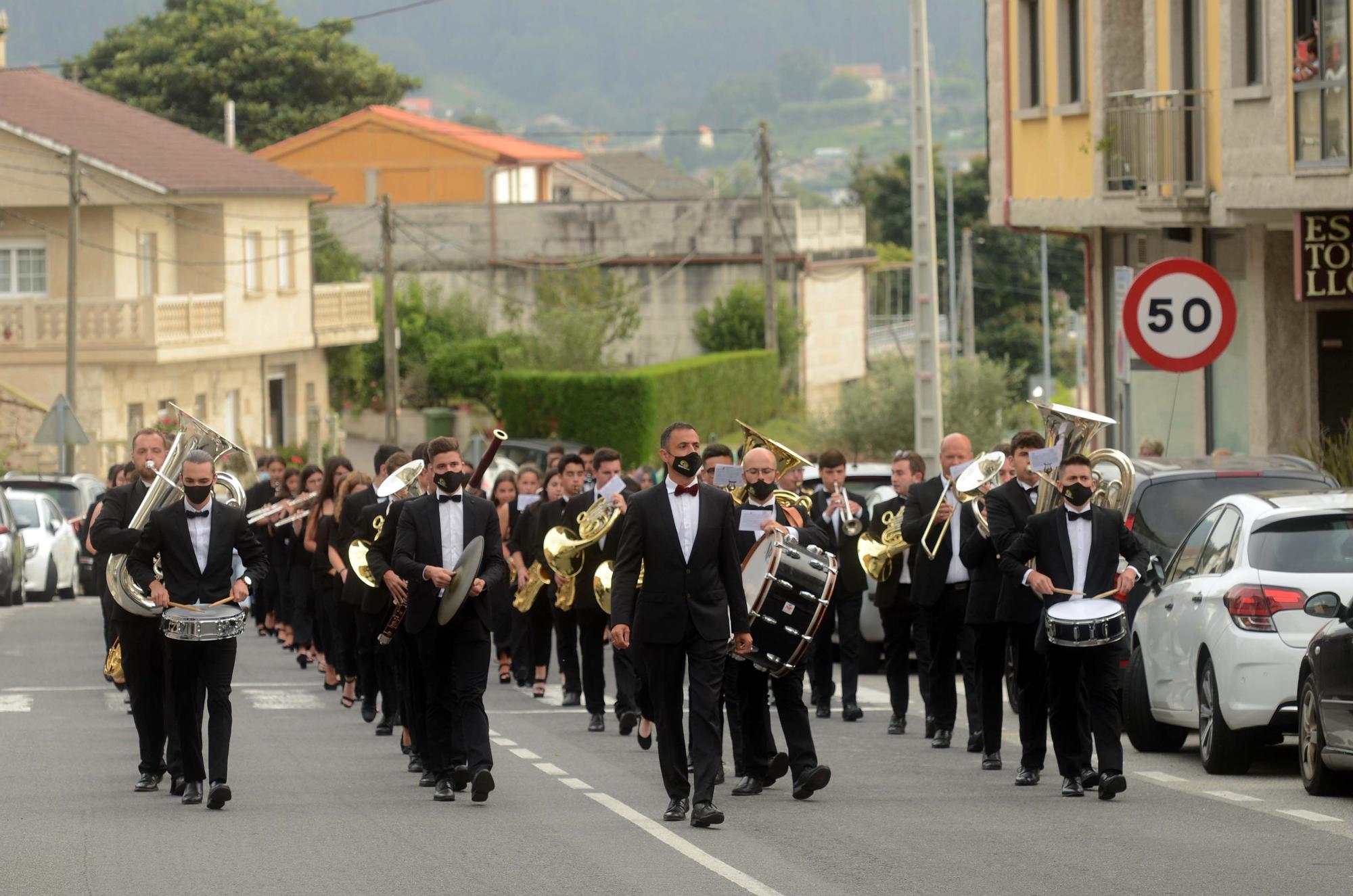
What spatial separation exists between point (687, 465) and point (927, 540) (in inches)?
169

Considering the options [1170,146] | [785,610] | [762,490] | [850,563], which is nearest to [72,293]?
[1170,146]

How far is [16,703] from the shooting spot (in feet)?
60.6

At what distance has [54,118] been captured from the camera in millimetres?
50719

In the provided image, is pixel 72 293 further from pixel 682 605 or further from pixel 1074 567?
pixel 682 605

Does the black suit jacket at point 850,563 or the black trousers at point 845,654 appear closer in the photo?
the black trousers at point 845,654

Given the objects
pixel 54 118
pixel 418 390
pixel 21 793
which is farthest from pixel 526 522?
pixel 418 390

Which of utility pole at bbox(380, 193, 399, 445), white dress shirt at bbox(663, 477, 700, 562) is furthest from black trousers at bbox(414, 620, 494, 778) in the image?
utility pole at bbox(380, 193, 399, 445)

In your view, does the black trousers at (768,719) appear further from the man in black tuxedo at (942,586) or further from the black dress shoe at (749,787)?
the man in black tuxedo at (942,586)

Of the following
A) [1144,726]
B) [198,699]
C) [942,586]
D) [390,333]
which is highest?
[390,333]

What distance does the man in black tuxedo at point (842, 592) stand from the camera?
16.8 meters

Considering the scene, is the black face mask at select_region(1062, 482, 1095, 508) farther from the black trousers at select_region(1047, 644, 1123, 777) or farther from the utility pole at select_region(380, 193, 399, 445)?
the utility pole at select_region(380, 193, 399, 445)

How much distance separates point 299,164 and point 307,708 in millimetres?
60753

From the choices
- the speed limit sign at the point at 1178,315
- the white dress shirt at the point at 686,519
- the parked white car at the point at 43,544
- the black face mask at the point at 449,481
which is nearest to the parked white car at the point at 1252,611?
the white dress shirt at the point at 686,519

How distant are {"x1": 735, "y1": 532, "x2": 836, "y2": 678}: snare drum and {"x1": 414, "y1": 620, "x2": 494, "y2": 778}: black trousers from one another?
4.76 feet
